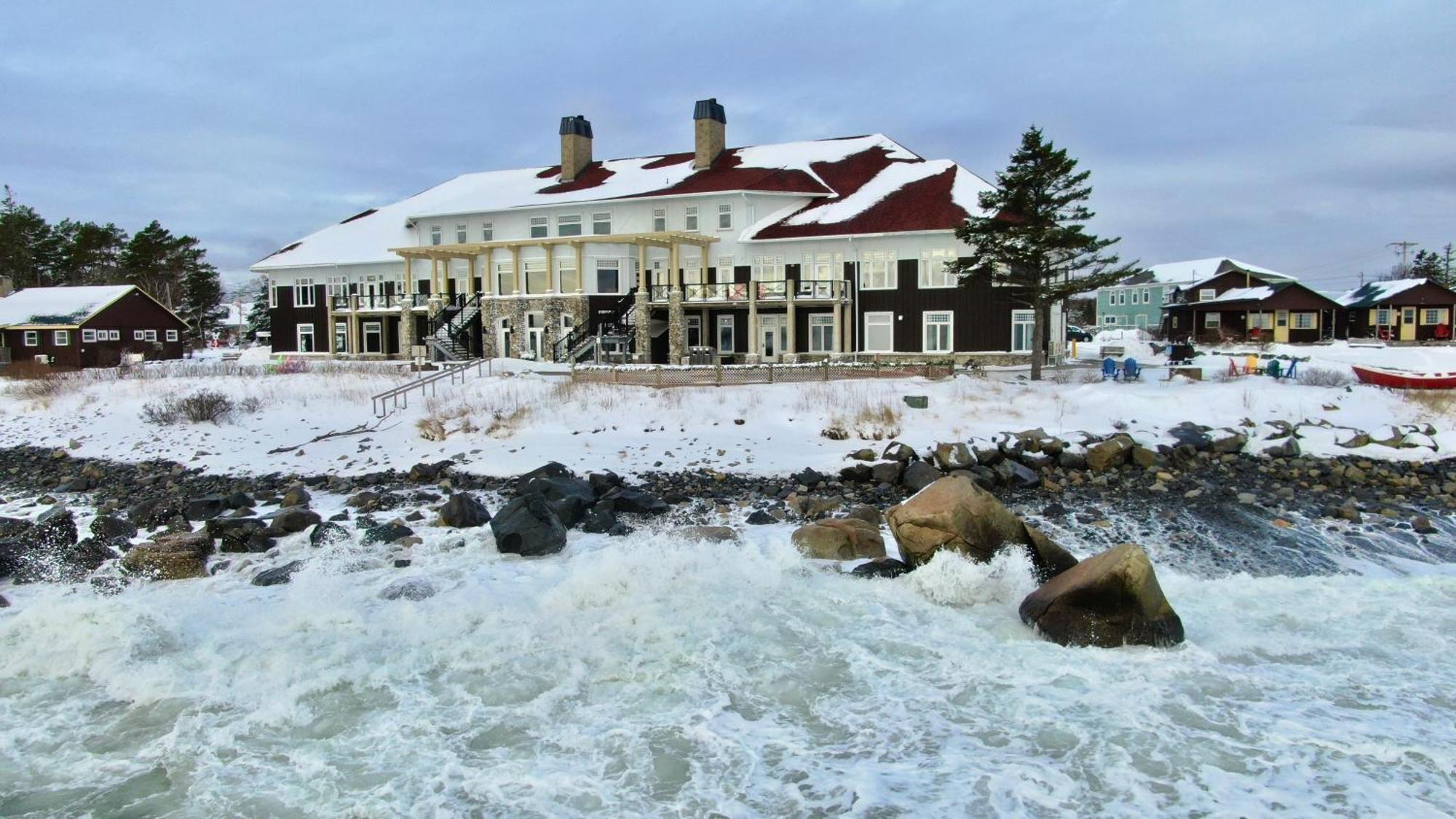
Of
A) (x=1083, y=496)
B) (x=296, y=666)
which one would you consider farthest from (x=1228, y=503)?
(x=296, y=666)

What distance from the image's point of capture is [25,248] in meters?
69.9

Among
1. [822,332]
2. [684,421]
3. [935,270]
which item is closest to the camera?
[684,421]

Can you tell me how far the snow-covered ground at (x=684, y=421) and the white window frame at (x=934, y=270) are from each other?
9.48m

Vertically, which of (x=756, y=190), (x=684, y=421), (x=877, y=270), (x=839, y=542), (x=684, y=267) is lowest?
(x=839, y=542)

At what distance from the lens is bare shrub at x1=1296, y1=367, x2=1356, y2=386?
75.2 feet

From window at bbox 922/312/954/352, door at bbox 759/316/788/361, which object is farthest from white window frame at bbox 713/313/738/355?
window at bbox 922/312/954/352

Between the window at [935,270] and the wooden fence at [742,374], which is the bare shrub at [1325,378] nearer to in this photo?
the wooden fence at [742,374]

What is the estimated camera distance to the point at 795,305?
35812mm

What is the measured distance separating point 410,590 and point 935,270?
2683 cm

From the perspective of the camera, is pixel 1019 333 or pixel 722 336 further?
pixel 722 336

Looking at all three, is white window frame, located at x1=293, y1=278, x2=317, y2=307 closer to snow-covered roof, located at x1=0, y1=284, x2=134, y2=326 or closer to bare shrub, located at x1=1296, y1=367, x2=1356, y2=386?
snow-covered roof, located at x1=0, y1=284, x2=134, y2=326

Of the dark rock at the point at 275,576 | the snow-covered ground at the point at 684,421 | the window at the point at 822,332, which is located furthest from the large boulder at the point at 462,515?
the window at the point at 822,332

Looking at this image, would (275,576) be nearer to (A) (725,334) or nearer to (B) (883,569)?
(B) (883,569)

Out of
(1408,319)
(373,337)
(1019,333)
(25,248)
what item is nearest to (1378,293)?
(1408,319)
